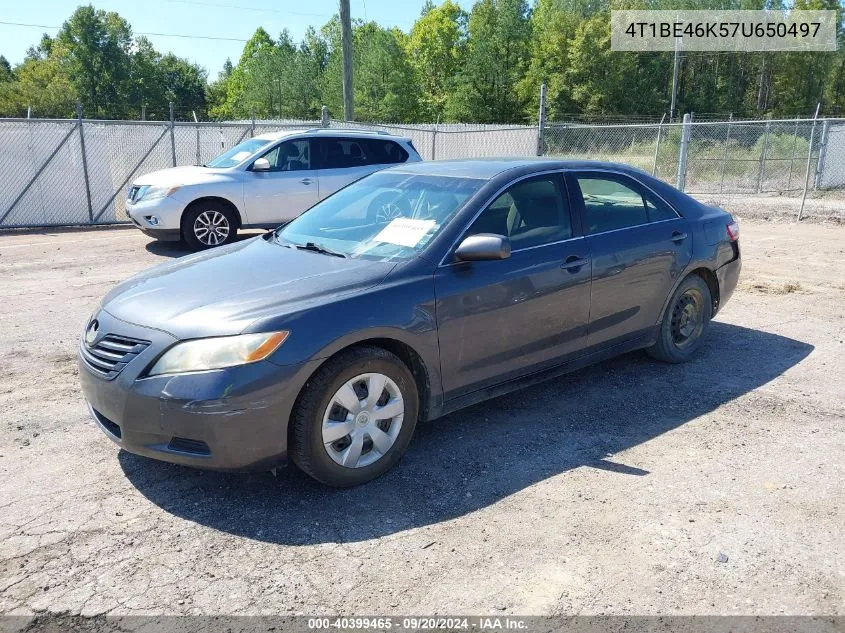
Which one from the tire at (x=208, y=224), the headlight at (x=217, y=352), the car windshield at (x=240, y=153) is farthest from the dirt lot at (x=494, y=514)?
the car windshield at (x=240, y=153)

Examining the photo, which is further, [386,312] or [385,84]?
[385,84]

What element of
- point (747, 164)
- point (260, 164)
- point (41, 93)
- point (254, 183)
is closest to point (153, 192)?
point (254, 183)

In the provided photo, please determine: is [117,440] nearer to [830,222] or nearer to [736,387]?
[736,387]

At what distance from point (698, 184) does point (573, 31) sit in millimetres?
41846

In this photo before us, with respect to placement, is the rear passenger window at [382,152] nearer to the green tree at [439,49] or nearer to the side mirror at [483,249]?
the side mirror at [483,249]

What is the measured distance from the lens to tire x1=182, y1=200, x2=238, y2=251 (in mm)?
10258

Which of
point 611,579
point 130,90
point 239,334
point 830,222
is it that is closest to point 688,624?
point 611,579

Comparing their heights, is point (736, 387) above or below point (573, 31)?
below

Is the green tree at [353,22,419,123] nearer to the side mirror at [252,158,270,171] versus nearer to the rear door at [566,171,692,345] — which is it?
the side mirror at [252,158,270,171]

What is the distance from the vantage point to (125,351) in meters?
3.38

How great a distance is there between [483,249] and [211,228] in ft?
25.0

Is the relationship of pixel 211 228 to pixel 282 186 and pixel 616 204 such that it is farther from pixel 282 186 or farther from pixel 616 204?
pixel 616 204

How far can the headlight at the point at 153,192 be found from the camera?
1010 centimetres

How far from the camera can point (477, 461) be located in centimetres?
389
